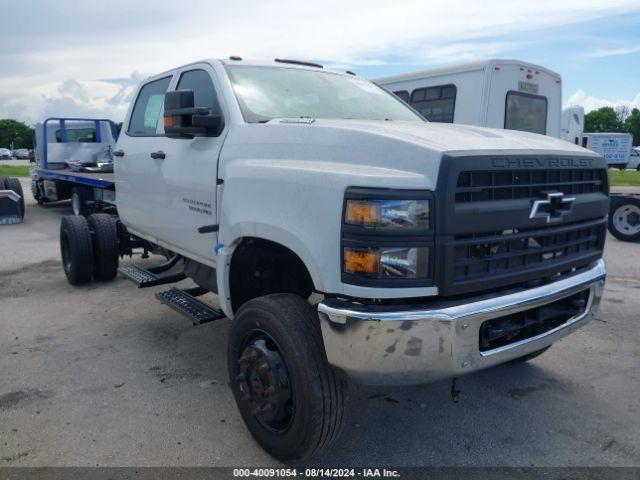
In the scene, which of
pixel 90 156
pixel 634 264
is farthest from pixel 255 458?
pixel 90 156

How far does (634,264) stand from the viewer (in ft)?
25.3

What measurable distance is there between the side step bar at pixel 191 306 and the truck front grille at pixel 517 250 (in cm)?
179

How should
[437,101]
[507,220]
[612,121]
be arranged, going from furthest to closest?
[612,121] → [437,101] → [507,220]

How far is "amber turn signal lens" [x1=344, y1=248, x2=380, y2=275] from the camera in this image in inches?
92.2

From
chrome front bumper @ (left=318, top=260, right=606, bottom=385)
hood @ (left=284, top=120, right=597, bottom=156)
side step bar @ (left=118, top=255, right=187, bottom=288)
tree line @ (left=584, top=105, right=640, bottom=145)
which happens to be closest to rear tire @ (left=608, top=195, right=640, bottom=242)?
hood @ (left=284, top=120, right=597, bottom=156)

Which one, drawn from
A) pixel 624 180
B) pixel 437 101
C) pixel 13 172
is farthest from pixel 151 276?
pixel 13 172

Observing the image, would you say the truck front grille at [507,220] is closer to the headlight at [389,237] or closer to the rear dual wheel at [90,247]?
the headlight at [389,237]

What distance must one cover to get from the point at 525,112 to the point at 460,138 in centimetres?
869

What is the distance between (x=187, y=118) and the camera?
137 inches

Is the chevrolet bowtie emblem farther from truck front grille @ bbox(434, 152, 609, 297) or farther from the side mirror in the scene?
the side mirror

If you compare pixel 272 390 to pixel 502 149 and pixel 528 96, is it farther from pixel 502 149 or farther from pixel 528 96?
pixel 528 96

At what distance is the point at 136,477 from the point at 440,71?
368 inches

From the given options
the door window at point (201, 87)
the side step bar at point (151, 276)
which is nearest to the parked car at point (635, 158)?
the side step bar at point (151, 276)

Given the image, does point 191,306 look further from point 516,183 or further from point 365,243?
point 516,183
